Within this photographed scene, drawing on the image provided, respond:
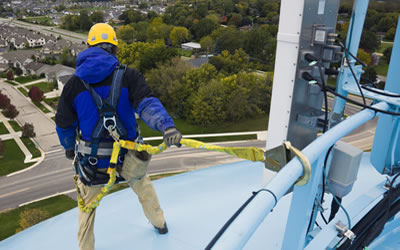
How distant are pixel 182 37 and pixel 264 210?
57.4 meters

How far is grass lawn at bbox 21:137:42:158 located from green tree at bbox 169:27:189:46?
32.6 metres

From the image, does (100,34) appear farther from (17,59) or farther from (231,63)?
(17,59)

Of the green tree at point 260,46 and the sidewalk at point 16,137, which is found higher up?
the green tree at point 260,46

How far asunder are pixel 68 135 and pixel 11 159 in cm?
2759

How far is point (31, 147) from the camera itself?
95.2ft

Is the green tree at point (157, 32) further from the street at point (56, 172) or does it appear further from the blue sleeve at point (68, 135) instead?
the blue sleeve at point (68, 135)

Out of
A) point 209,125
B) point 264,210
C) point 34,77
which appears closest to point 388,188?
point 264,210

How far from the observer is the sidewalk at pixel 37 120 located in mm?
29594

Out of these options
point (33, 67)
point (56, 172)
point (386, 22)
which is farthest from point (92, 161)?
point (33, 67)

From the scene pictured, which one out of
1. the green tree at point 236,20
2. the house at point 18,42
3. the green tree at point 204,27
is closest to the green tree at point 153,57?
the green tree at point 204,27

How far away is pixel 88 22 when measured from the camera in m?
74.5

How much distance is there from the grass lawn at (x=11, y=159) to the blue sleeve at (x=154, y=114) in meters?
26.5

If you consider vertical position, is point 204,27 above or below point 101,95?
below

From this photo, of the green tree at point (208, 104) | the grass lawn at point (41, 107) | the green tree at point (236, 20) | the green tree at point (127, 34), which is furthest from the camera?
the green tree at point (236, 20)
